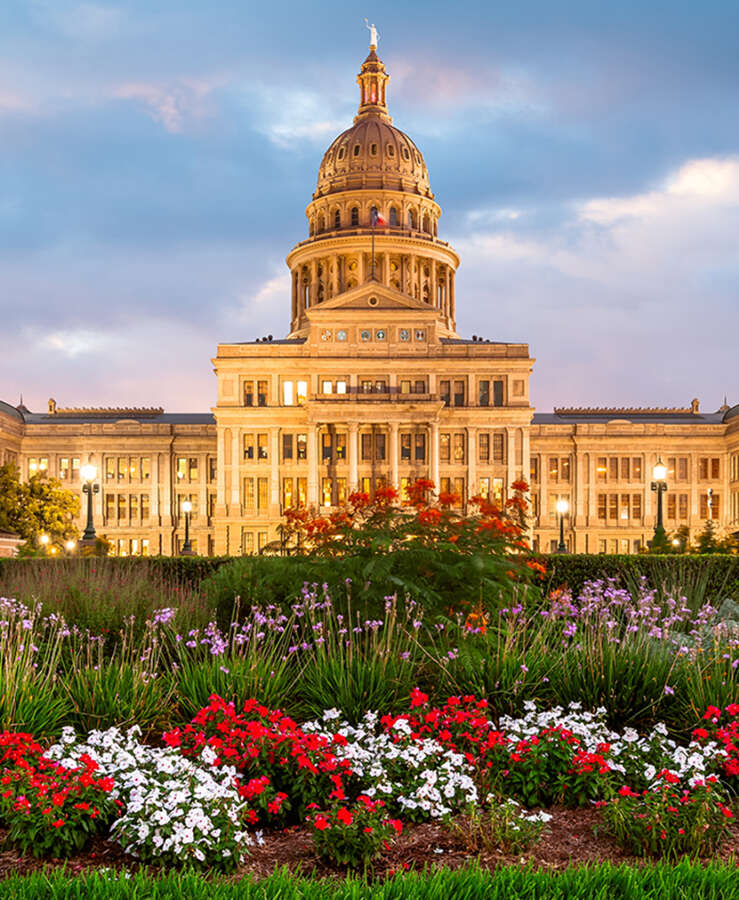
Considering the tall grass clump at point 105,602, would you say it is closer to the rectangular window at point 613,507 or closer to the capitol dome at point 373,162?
the rectangular window at point 613,507

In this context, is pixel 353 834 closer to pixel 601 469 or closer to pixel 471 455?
pixel 471 455

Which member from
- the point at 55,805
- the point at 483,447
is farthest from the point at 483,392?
the point at 55,805

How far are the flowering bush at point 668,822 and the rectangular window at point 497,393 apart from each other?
81744 mm

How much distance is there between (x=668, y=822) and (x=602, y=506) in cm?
9090

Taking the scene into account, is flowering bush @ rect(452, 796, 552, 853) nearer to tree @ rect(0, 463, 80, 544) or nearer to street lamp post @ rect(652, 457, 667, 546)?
street lamp post @ rect(652, 457, 667, 546)

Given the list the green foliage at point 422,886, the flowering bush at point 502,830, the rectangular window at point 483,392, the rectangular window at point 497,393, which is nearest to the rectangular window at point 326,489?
the rectangular window at point 483,392

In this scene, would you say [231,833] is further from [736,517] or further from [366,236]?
[366,236]

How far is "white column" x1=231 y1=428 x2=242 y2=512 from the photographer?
86.1 meters

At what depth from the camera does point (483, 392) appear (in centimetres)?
8881

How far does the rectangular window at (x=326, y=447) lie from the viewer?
8550 centimetres

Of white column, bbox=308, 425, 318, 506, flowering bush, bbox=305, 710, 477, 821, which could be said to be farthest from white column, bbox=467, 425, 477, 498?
flowering bush, bbox=305, 710, 477, 821

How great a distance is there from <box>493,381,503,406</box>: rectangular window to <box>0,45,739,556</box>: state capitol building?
0.31 feet

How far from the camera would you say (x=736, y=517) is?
307 ft

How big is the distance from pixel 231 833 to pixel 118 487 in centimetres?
9161
